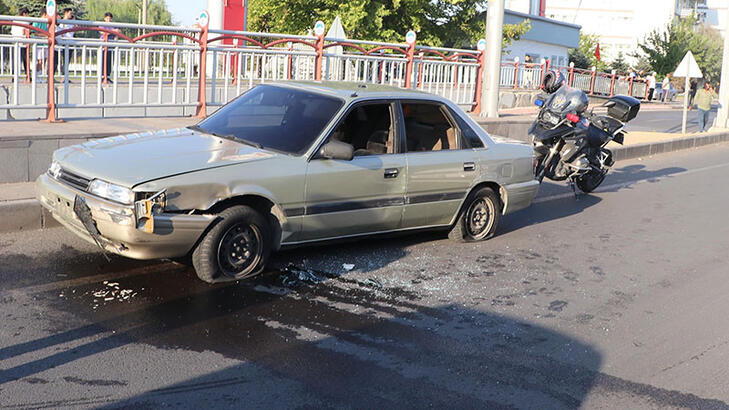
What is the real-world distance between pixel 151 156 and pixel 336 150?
57.5 inches

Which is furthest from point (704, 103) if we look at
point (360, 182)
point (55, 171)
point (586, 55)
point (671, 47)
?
point (586, 55)

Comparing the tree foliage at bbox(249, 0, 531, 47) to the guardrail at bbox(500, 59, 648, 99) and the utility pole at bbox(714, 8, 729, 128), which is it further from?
the utility pole at bbox(714, 8, 729, 128)

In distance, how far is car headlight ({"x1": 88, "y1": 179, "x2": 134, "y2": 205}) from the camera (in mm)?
5590

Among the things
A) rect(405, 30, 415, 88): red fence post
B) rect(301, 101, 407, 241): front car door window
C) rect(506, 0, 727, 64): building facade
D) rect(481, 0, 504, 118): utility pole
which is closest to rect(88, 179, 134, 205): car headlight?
rect(301, 101, 407, 241): front car door window

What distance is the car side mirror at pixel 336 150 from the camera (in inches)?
255

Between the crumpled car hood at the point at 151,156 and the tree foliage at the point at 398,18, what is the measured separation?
19815mm

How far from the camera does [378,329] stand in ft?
17.6

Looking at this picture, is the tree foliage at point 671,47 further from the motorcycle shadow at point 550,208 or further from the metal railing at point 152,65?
the motorcycle shadow at point 550,208

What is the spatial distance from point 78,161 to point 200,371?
2471mm

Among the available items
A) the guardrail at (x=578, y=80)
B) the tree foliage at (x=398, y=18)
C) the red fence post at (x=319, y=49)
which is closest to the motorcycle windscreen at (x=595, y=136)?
the red fence post at (x=319, y=49)

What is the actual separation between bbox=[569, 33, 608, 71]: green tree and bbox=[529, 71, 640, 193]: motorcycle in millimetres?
43967

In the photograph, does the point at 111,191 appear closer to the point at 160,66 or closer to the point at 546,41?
the point at 160,66

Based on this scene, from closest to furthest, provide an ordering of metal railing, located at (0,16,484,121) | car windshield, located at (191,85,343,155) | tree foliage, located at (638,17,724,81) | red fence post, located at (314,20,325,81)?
car windshield, located at (191,85,343,155), metal railing, located at (0,16,484,121), red fence post, located at (314,20,325,81), tree foliage, located at (638,17,724,81)

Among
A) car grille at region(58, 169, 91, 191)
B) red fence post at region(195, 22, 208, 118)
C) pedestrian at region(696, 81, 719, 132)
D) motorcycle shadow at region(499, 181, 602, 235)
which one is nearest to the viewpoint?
car grille at region(58, 169, 91, 191)
